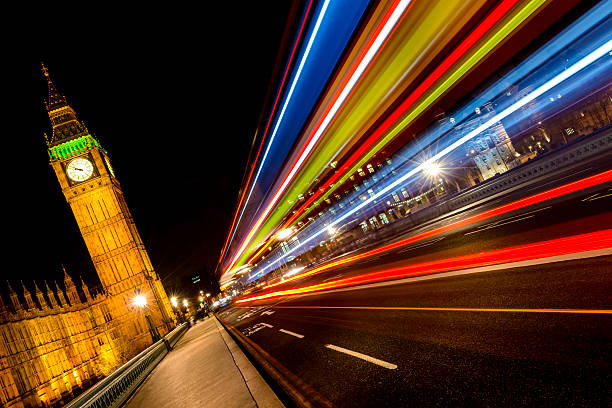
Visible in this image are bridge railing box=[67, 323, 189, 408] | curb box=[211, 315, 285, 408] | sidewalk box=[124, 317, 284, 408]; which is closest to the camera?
curb box=[211, 315, 285, 408]

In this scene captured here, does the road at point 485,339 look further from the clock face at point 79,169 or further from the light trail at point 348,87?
the clock face at point 79,169

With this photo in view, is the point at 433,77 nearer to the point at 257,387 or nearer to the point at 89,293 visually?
the point at 257,387

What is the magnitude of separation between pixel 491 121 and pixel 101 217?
245ft

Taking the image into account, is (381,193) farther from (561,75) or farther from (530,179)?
(561,75)

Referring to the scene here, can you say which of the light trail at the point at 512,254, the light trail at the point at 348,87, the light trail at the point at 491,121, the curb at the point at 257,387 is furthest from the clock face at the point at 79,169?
the curb at the point at 257,387

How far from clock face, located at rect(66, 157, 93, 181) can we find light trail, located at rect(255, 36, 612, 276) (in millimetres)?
48855

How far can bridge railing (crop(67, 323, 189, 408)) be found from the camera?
8056 millimetres

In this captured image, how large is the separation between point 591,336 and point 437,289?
479 cm

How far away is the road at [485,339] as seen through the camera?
379 centimetres

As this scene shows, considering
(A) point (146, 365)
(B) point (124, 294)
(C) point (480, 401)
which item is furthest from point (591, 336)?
(B) point (124, 294)

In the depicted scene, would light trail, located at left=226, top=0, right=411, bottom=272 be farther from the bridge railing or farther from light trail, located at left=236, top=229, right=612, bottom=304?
the bridge railing

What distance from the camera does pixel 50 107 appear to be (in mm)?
70875

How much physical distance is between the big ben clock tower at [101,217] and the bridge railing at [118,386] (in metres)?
57.4

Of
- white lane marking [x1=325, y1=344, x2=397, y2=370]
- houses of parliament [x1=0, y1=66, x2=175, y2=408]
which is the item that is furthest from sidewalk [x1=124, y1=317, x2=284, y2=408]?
houses of parliament [x1=0, y1=66, x2=175, y2=408]
